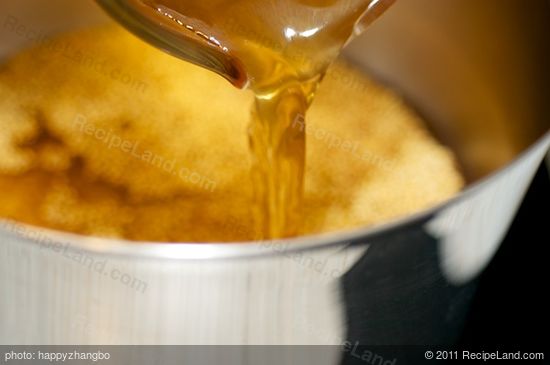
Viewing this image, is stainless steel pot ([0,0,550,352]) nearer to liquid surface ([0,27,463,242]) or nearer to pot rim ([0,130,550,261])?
pot rim ([0,130,550,261])

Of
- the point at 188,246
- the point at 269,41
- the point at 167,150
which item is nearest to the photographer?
the point at 188,246

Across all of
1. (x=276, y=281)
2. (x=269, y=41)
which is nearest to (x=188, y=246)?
(x=276, y=281)

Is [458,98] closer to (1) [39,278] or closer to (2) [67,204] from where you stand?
(2) [67,204]

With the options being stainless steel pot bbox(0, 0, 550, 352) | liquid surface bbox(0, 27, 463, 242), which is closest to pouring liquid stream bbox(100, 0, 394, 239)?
liquid surface bbox(0, 27, 463, 242)

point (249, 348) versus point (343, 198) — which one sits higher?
point (343, 198)

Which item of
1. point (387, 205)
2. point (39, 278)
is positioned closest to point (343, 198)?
point (387, 205)

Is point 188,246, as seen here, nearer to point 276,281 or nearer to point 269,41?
point 276,281

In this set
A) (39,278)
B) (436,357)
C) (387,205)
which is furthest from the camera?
(387,205)
